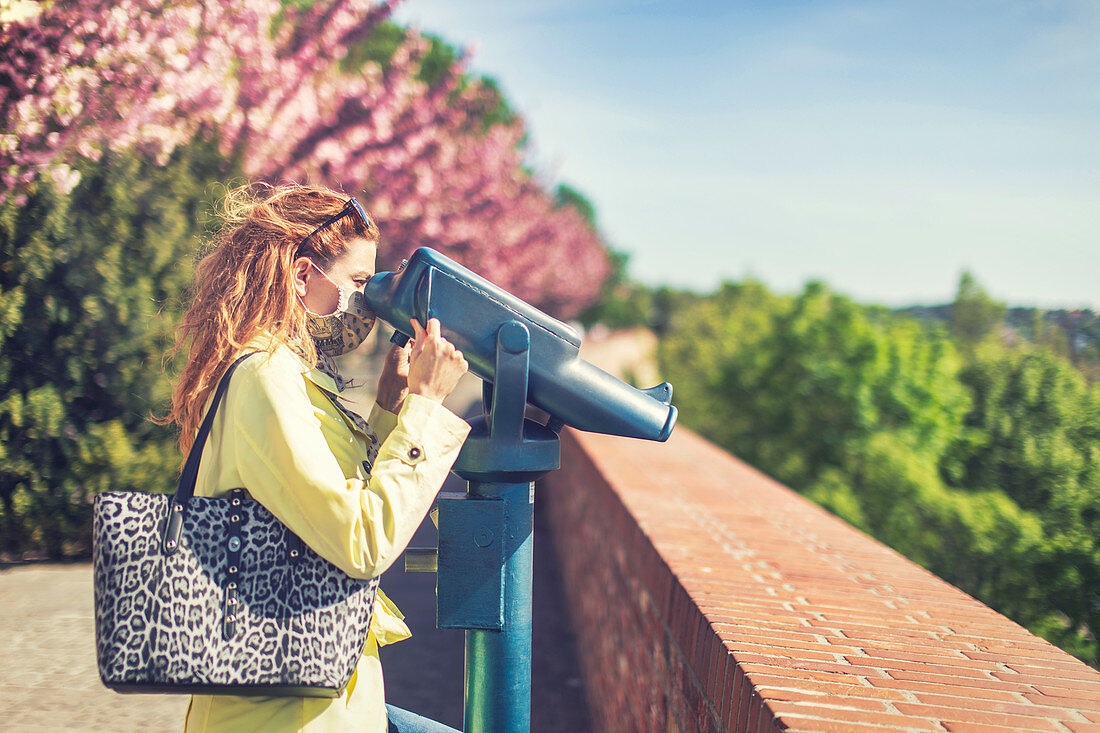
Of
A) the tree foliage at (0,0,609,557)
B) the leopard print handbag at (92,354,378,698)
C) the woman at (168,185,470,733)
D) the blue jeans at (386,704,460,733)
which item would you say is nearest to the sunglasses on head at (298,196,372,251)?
the woman at (168,185,470,733)

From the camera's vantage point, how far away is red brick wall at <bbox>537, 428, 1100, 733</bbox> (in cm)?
154

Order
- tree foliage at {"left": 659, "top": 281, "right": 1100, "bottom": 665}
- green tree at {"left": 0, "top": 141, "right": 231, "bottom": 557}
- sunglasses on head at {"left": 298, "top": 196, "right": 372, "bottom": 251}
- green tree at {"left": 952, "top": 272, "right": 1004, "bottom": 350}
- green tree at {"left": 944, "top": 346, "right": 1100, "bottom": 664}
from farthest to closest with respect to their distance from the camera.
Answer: green tree at {"left": 952, "top": 272, "right": 1004, "bottom": 350}, green tree at {"left": 0, "top": 141, "right": 231, "bottom": 557}, tree foliage at {"left": 659, "top": 281, "right": 1100, "bottom": 665}, green tree at {"left": 944, "top": 346, "right": 1100, "bottom": 664}, sunglasses on head at {"left": 298, "top": 196, "right": 372, "bottom": 251}

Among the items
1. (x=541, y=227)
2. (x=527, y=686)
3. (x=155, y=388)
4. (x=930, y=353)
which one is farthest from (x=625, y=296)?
(x=527, y=686)

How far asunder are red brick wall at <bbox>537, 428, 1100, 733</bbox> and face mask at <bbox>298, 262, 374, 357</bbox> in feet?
3.52

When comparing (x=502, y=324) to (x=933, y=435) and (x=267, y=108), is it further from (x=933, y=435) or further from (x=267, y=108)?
(x=933, y=435)

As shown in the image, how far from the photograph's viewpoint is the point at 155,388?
5512 millimetres

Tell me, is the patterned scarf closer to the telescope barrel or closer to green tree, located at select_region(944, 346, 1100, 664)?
the telescope barrel

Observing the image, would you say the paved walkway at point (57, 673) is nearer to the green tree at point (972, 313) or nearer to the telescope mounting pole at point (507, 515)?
the telescope mounting pole at point (507, 515)

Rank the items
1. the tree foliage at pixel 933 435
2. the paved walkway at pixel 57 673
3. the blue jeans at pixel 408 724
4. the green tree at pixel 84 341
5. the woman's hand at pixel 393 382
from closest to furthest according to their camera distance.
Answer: the blue jeans at pixel 408 724 < the woman's hand at pixel 393 382 < the paved walkway at pixel 57 673 < the tree foliage at pixel 933 435 < the green tree at pixel 84 341

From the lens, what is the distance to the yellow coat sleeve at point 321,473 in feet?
4.51

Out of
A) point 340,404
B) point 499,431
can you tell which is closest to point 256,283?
point 340,404

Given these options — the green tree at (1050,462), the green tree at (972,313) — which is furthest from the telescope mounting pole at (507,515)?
the green tree at (972,313)

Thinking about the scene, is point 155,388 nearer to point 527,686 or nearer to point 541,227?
point 527,686

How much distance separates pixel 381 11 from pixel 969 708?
7533 mm
